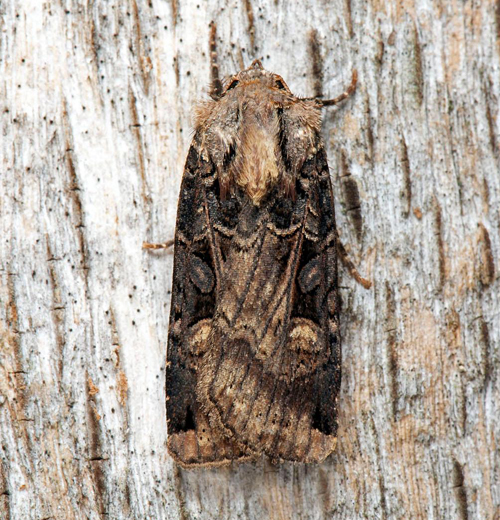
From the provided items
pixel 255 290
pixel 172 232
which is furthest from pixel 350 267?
pixel 172 232

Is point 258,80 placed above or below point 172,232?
above

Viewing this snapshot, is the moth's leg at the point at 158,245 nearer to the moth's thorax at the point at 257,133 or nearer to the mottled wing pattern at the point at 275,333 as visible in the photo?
the mottled wing pattern at the point at 275,333

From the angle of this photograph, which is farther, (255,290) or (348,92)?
(348,92)

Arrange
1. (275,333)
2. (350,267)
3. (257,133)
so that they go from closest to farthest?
1. (275,333)
2. (257,133)
3. (350,267)

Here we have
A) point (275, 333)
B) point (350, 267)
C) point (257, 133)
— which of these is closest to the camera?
point (275, 333)

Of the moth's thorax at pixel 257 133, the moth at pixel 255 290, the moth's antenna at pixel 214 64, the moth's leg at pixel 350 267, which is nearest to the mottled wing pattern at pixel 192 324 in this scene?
the moth at pixel 255 290

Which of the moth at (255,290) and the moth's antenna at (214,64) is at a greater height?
the moth's antenna at (214,64)

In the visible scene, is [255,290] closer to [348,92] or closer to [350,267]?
[350,267]
